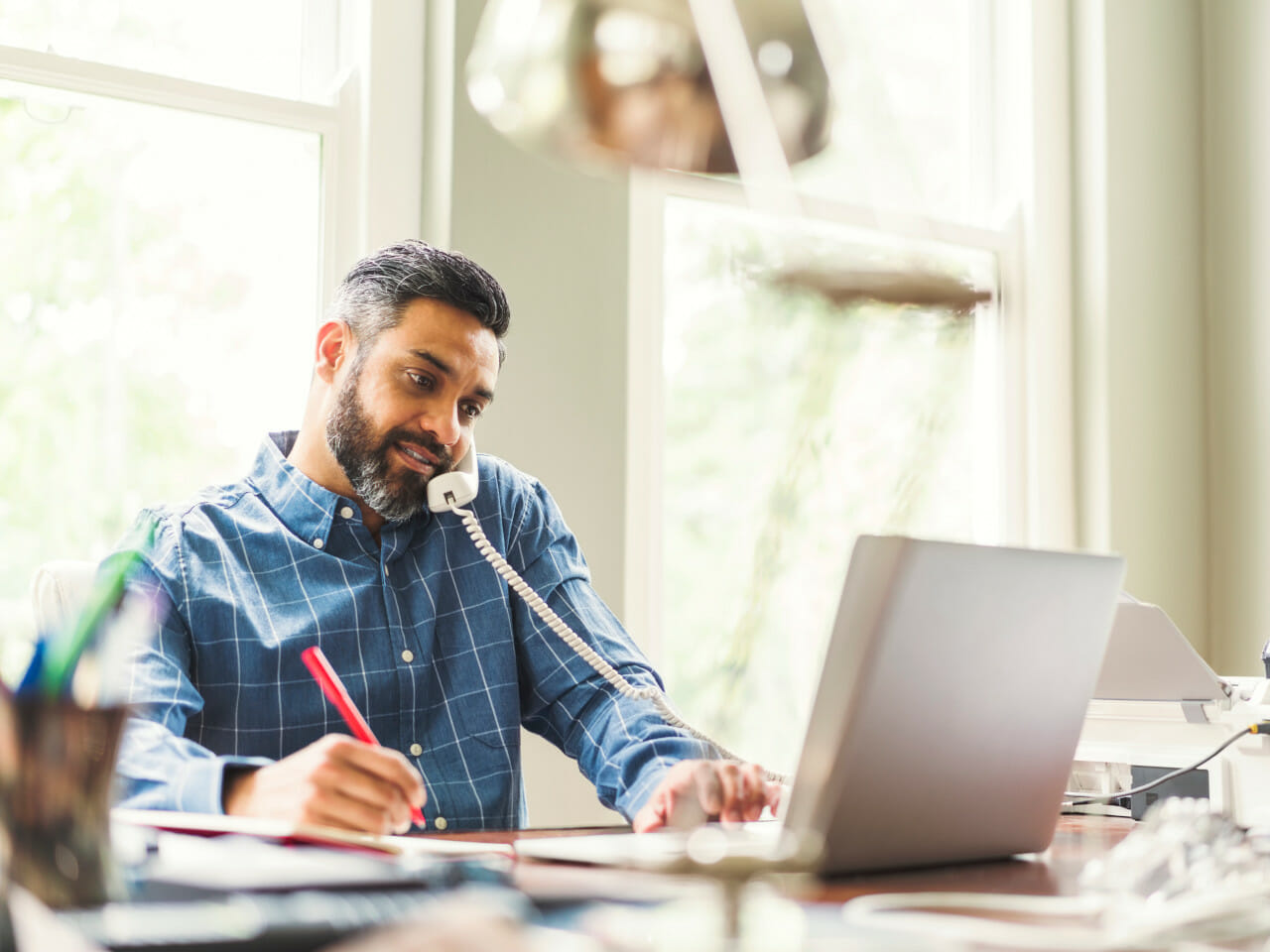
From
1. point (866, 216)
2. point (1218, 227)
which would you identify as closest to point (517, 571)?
point (866, 216)

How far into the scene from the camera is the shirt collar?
1.53m

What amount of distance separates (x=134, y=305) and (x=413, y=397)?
65cm

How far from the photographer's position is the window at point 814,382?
2.48m

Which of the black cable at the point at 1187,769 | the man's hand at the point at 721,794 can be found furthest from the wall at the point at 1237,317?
the man's hand at the point at 721,794

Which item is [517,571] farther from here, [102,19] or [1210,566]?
[1210,566]

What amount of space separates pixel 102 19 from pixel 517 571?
1.14 meters

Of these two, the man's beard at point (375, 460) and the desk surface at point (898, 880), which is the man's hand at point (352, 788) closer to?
the desk surface at point (898, 880)

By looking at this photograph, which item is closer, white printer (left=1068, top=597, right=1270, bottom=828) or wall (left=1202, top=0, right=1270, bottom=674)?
white printer (left=1068, top=597, right=1270, bottom=828)

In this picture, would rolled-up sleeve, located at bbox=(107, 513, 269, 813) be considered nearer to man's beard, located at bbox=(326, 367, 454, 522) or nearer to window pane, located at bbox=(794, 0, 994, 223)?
man's beard, located at bbox=(326, 367, 454, 522)

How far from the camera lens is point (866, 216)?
9.32ft

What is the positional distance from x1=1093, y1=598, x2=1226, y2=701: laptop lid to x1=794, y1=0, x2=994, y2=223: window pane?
1493 millimetres

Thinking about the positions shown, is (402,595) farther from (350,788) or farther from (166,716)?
(350,788)

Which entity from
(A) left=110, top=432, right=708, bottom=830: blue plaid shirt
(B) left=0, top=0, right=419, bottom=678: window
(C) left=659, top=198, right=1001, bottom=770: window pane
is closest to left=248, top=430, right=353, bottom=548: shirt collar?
(A) left=110, top=432, right=708, bottom=830: blue plaid shirt

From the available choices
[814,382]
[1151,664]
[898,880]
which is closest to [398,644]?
[898,880]
